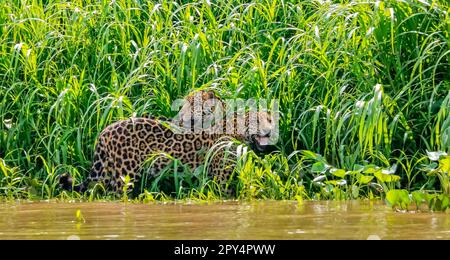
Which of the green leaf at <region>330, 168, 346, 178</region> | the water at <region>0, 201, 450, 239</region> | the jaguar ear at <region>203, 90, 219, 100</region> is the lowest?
A: the water at <region>0, 201, 450, 239</region>

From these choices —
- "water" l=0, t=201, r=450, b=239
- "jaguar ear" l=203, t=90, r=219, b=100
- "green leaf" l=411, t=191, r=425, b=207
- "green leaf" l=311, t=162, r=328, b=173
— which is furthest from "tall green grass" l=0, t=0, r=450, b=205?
"water" l=0, t=201, r=450, b=239

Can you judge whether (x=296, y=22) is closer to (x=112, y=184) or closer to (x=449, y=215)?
(x=112, y=184)

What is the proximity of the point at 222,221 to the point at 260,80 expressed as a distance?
5.75 feet

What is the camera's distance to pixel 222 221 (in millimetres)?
5133

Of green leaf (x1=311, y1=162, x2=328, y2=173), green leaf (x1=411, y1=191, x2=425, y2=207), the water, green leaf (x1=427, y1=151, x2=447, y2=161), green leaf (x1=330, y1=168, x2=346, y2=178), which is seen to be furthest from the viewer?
green leaf (x1=311, y1=162, x2=328, y2=173)

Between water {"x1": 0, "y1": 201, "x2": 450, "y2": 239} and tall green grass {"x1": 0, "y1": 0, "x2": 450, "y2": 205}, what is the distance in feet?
1.36

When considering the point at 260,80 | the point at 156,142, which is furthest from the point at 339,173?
the point at 156,142

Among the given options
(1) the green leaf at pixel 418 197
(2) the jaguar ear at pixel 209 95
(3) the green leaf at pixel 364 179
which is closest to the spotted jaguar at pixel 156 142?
(2) the jaguar ear at pixel 209 95

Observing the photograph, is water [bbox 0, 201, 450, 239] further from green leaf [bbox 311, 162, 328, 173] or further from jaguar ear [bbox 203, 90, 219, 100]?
jaguar ear [bbox 203, 90, 219, 100]

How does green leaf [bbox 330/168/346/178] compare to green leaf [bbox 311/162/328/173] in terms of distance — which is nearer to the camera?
green leaf [bbox 330/168/346/178]

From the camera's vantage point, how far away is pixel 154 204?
20.0 feet

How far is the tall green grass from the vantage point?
20.3 ft

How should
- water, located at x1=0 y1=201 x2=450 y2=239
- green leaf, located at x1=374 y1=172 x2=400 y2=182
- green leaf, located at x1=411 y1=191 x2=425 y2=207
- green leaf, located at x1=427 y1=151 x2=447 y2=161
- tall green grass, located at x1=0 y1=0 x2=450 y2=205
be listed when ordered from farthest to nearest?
tall green grass, located at x1=0 y1=0 x2=450 y2=205, green leaf, located at x1=374 y1=172 x2=400 y2=182, green leaf, located at x1=427 y1=151 x2=447 y2=161, green leaf, located at x1=411 y1=191 x2=425 y2=207, water, located at x1=0 y1=201 x2=450 y2=239

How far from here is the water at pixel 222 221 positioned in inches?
183
